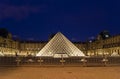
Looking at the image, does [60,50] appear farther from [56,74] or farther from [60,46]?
[56,74]

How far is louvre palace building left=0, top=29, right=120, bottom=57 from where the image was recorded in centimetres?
5544

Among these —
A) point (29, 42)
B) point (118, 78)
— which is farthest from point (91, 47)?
point (118, 78)

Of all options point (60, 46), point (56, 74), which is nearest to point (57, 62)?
point (56, 74)

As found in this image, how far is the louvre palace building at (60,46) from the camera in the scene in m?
55.4

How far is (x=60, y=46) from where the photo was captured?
55750 millimetres

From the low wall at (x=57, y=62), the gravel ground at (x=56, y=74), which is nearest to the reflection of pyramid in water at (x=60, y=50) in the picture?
the low wall at (x=57, y=62)

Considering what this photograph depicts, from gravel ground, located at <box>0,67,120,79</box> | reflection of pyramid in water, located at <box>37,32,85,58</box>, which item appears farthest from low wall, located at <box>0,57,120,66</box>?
reflection of pyramid in water, located at <box>37,32,85,58</box>

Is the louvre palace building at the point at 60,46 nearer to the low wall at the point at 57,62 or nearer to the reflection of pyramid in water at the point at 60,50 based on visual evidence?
the reflection of pyramid in water at the point at 60,50

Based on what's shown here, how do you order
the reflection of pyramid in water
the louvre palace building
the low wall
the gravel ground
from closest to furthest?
the gravel ground, the low wall, the reflection of pyramid in water, the louvre palace building

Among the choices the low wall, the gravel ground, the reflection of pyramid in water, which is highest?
the reflection of pyramid in water

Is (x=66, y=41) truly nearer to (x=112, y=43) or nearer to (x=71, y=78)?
(x=71, y=78)

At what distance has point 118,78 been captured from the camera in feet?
55.1

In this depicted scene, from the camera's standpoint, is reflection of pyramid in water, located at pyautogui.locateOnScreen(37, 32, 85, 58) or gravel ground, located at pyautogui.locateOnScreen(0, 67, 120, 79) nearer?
gravel ground, located at pyautogui.locateOnScreen(0, 67, 120, 79)

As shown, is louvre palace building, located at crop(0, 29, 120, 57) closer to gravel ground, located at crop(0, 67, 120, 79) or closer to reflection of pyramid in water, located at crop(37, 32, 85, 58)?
reflection of pyramid in water, located at crop(37, 32, 85, 58)
